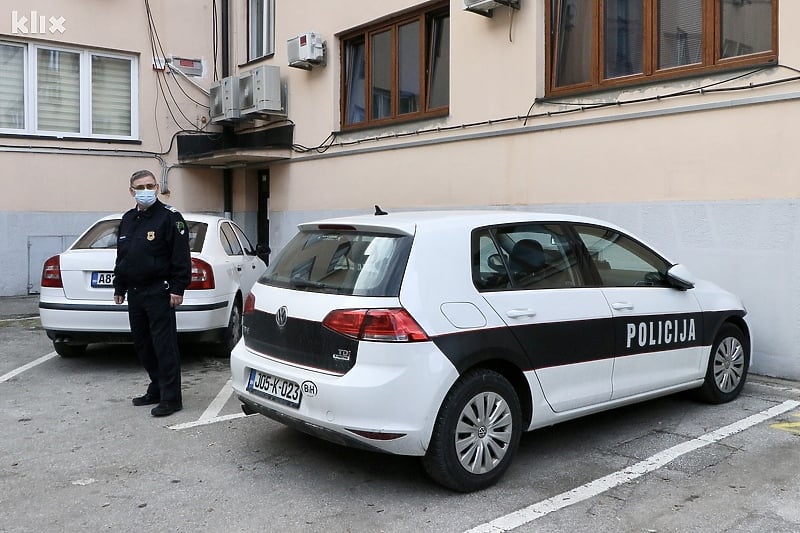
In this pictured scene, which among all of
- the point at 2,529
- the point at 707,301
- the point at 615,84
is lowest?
the point at 2,529

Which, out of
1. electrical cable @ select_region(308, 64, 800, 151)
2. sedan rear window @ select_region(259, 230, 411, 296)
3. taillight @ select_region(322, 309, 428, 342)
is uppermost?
electrical cable @ select_region(308, 64, 800, 151)

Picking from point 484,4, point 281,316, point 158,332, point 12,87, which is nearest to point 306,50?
point 484,4

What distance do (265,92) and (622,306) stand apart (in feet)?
31.0

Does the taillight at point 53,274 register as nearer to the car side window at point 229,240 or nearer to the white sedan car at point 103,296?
the white sedan car at point 103,296

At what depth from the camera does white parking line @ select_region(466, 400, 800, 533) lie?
3932 millimetres

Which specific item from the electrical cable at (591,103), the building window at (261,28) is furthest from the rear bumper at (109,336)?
the building window at (261,28)

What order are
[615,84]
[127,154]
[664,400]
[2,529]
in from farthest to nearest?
[127,154] < [615,84] < [664,400] < [2,529]

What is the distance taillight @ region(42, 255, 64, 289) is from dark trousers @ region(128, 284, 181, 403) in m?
1.76

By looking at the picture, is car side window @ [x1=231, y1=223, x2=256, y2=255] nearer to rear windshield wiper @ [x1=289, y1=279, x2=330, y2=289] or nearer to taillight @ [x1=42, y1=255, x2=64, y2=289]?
taillight @ [x1=42, y1=255, x2=64, y2=289]

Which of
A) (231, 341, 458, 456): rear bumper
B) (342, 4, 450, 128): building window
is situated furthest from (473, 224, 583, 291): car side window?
(342, 4, 450, 128): building window

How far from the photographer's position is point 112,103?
46.8 feet

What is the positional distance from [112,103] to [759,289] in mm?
11679

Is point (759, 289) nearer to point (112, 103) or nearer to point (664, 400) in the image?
point (664, 400)

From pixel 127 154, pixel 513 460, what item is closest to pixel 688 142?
pixel 513 460
